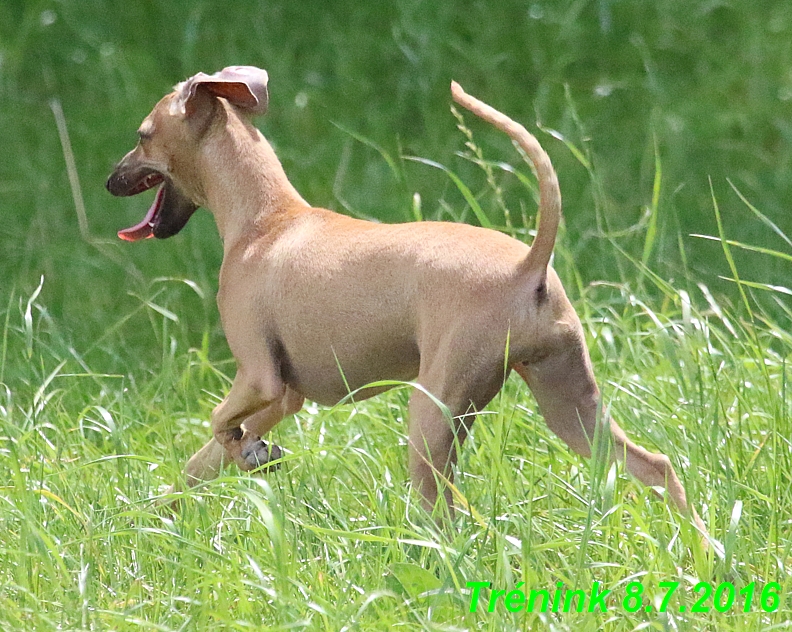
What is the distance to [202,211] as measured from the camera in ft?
20.0

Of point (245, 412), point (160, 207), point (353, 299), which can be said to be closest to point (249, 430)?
point (245, 412)

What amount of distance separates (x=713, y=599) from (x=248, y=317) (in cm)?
129

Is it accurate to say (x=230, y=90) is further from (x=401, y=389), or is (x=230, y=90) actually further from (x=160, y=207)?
(x=401, y=389)

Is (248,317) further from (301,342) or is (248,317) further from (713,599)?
(713,599)

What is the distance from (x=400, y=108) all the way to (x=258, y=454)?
3.88 meters

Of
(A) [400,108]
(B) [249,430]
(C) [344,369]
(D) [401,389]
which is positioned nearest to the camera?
(C) [344,369]

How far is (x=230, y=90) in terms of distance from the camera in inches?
135

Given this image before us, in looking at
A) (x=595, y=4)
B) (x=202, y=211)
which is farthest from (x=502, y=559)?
(x=595, y=4)

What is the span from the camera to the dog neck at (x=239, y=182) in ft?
11.3

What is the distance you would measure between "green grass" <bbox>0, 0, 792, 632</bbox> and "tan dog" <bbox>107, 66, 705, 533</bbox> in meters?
0.13

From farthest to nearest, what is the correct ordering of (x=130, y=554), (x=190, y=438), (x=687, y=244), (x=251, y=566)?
(x=687, y=244) → (x=190, y=438) → (x=130, y=554) → (x=251, y=566)

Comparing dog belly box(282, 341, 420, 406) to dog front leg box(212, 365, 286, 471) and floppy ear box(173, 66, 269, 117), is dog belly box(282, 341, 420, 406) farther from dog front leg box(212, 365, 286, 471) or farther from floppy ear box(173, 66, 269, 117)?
floppy ear box(173, 66, 269, 117)

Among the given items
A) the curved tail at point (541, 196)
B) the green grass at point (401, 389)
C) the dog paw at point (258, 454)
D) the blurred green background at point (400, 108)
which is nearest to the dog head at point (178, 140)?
the green grass at point (401, 389)

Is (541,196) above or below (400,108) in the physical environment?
above
